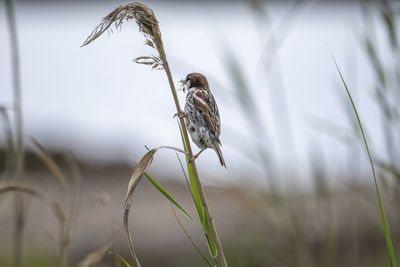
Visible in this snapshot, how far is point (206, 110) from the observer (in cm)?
195

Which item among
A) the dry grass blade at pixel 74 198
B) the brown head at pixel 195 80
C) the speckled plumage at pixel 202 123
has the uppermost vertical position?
the brown head at pixel 195 80

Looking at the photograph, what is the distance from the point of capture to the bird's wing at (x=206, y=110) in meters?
1.92

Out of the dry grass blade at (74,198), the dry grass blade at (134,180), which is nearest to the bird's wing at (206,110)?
the dry grass blade at (74,198)

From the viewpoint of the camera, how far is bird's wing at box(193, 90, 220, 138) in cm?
192

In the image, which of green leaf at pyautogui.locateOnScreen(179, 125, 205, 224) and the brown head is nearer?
green leaf at pyautogui.locateOnScreen(179, 125, 205, 224)

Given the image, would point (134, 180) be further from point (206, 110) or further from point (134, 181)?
point (206, 110)

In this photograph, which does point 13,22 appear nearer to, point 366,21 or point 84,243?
point 366,21

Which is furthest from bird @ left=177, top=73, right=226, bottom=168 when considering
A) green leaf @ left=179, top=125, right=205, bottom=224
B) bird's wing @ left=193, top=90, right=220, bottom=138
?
green leaf @ left=179, top=125, right=205, bottom=224

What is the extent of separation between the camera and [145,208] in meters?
4.93

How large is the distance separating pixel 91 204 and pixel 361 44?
12.3 feet

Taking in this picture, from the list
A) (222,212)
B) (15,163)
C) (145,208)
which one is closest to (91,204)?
(145,208)

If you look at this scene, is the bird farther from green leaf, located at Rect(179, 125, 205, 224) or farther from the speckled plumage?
green leaf, located at Rect(179, 125, 205, 224)

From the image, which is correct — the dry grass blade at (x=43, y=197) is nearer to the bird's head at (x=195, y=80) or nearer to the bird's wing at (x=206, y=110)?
the bird's wing at (x=206, y=110)

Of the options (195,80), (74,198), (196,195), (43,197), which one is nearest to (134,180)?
(196,195)
